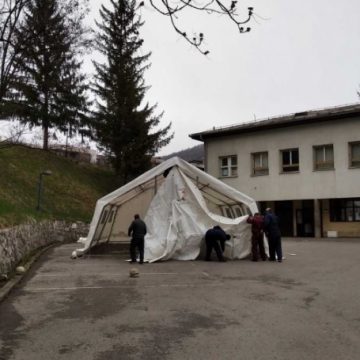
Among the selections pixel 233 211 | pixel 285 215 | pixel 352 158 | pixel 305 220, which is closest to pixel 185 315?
pixel 233 211

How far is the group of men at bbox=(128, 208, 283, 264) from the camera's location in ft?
59.6

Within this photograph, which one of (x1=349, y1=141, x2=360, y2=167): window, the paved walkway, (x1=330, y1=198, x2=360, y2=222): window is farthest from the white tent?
(x1=330, y1=198, x2=360, y2=222): window

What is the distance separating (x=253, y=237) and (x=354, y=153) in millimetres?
17109

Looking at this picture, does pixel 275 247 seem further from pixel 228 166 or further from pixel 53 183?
→ pixel 53 183

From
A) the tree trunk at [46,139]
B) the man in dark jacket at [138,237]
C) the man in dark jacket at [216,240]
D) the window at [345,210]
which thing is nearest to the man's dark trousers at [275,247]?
the man in dark jacket at [216,240]

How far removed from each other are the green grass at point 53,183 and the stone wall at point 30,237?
1028 mm

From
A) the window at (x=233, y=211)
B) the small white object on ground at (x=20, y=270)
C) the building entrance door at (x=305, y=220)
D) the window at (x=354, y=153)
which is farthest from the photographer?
the building entrance door at (x=305, y=220)

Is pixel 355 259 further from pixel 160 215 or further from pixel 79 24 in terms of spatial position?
pixel 79 24

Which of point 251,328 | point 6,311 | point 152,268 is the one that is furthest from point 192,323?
point 152,268

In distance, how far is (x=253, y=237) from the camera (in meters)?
18.7

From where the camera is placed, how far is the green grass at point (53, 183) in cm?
3294

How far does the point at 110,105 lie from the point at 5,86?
3168 cm

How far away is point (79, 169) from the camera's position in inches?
1796

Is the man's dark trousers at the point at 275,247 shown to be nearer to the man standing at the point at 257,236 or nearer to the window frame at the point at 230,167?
the man standing at the point at 257,236
